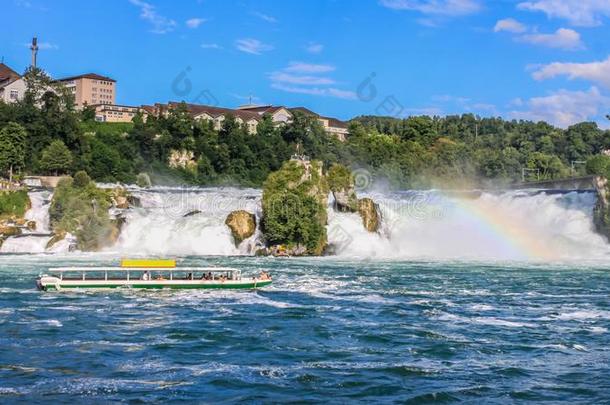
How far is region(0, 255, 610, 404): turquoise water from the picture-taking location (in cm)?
1934

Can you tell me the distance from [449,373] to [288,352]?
4.85 meters

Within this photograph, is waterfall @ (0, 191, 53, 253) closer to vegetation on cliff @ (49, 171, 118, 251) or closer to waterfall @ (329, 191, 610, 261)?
vegetation on cliff @ (49, 171, 118, 251)

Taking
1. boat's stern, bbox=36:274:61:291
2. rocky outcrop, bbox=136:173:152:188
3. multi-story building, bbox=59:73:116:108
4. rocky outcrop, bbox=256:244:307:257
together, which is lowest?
boat's stern, bbox=36:274:61:291

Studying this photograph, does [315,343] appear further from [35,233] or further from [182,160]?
[182,160]

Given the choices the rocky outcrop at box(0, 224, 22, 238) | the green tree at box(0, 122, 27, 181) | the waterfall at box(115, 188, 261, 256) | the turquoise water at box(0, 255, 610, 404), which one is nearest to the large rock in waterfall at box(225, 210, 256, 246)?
the waterfall at box(115, 188, 261, 256)

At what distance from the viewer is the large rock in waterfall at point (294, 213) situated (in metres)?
53.7

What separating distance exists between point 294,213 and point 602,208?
21.9 metres

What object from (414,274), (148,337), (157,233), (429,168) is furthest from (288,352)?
(429,168)

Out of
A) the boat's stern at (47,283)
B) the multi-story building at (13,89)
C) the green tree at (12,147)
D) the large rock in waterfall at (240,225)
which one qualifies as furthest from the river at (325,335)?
the multi-story building at (13,89)

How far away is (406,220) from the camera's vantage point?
60.9 metres

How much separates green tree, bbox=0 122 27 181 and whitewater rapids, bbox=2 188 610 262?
16073 mm

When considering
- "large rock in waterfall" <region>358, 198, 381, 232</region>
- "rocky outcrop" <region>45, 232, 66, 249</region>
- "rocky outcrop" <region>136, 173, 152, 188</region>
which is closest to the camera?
"rocky outcrop" <region>45, 232, 66, 249</region>

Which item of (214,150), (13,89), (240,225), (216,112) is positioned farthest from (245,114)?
(240,225)

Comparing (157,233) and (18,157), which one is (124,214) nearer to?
(157,233)
